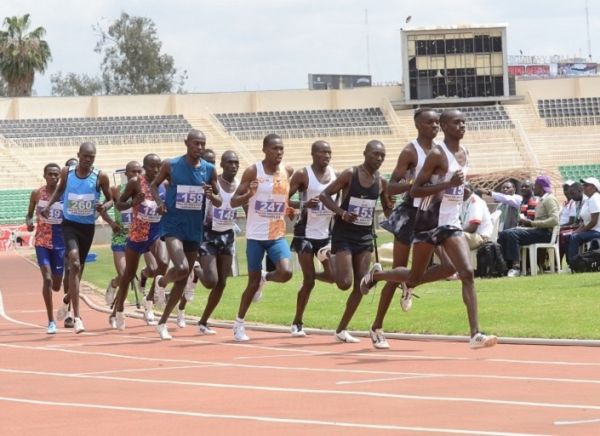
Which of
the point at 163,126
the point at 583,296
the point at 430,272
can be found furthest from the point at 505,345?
the point at 163,126

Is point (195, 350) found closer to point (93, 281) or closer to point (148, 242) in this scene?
point (148, 242)

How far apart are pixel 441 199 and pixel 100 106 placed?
65.6 meters

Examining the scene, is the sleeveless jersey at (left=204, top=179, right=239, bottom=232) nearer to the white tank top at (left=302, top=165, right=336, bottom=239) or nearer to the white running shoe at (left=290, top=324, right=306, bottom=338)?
the white tank top at (left=302, top=165, right=336, bottom=239)

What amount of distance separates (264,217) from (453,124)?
3.12 metres

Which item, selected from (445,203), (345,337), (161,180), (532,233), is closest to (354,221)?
(345,337)

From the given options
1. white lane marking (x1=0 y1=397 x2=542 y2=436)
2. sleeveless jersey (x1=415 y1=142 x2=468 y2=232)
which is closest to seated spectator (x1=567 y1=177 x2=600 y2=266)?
sleeveless jersey (x1=415 y1=142 x2=468 y2=232)

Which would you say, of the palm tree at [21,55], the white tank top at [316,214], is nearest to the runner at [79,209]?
the white tank top at [316,214]

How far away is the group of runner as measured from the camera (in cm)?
1263

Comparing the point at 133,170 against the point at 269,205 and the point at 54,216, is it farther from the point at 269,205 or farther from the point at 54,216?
the point at 269,205

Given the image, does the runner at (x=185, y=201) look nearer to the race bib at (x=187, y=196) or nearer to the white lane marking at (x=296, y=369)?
the race bib at (x=187, y=196)

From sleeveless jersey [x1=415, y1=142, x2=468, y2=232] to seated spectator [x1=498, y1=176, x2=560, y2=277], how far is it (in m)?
10.1

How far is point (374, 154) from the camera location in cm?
1398

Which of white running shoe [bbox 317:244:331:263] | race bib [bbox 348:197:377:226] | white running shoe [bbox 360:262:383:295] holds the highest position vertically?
race bib [bbox 348:197:377:226]

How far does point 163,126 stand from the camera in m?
71.2
